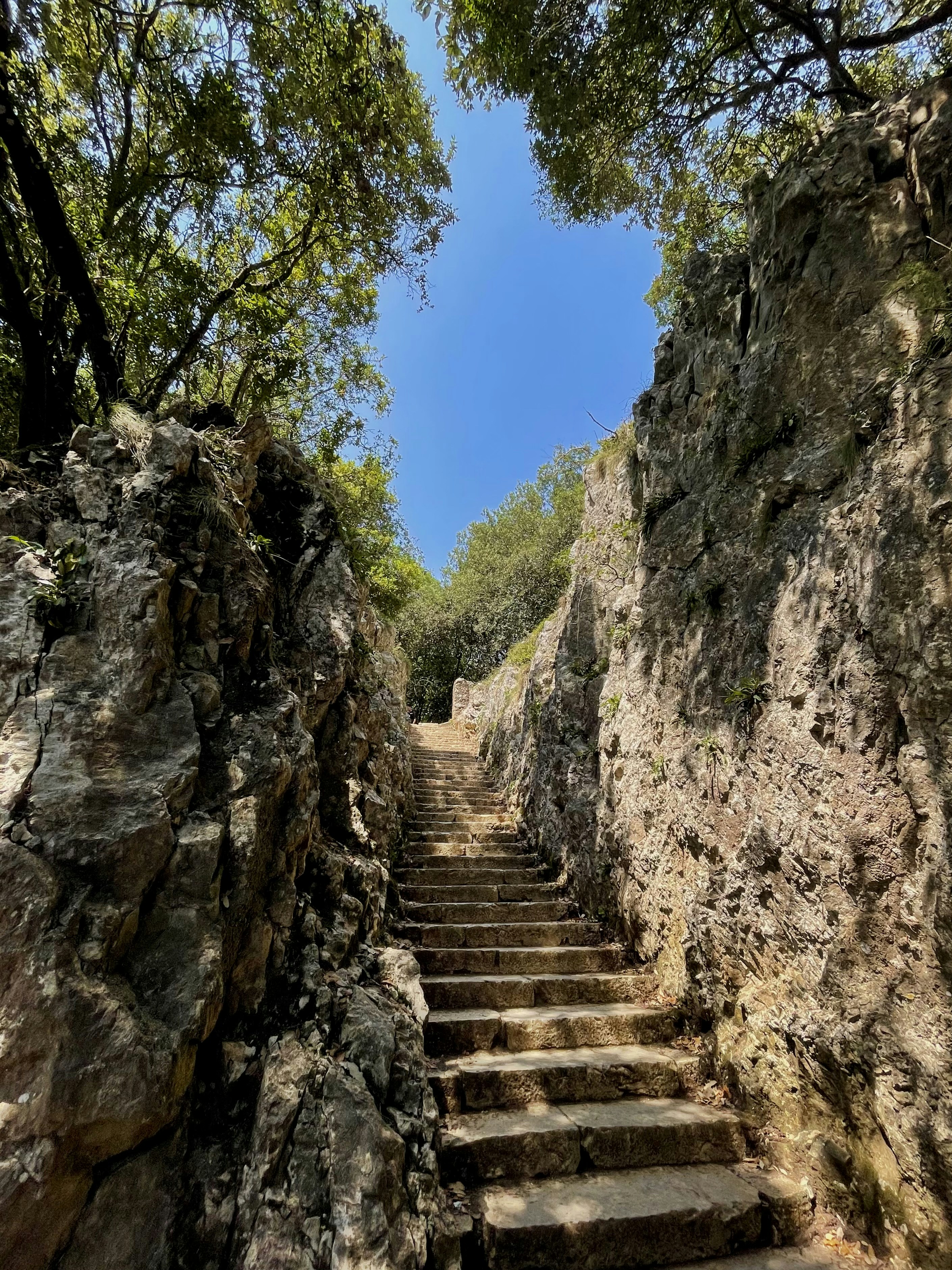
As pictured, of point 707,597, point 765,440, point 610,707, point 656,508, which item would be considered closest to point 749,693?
point 707,597

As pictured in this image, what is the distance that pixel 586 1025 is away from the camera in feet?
12.8

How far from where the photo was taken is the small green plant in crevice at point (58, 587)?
2836 mm

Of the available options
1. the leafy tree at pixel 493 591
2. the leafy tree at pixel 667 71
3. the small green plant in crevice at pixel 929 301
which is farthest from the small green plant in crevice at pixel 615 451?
the leafy tree at pixel 493 591

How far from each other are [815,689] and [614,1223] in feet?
9.29

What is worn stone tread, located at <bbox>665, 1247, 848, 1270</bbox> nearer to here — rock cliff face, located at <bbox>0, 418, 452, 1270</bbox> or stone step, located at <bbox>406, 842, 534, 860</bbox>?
rock cliff face, located at <bbox>0, 418, 452, 1270</bbox>

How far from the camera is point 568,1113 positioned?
10.8 feet

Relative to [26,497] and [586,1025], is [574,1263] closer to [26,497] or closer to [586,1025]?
[586,1025]

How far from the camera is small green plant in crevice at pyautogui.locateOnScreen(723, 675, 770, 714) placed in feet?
11.7

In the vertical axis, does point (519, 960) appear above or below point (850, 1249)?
above

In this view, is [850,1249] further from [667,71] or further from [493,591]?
[493,591]

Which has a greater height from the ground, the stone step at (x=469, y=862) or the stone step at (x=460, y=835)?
the stone step at (x=460, y=835)

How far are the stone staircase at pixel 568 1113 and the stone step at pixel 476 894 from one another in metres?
0.02

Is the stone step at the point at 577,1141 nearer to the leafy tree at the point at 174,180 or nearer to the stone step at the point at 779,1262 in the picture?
the stone step at the point at 779,1262

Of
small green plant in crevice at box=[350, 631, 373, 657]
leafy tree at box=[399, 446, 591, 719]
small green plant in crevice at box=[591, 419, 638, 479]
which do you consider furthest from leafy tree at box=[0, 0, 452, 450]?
leafy tree at box=[399, 446, 591, 719]
